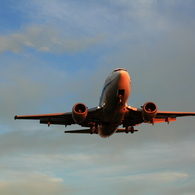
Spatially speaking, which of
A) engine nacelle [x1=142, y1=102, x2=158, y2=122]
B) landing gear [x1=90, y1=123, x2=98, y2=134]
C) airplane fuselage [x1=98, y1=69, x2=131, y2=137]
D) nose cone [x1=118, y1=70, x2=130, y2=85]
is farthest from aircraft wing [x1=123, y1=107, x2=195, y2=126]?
nose cone [x1=118, y1=70, x2=130, y2=85]

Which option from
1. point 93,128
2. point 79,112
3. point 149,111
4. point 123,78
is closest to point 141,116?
point 149,111

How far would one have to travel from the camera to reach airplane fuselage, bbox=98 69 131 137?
27.4m

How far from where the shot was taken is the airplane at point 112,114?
27792 mm

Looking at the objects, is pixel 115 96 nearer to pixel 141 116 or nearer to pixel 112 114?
pixel 112 114

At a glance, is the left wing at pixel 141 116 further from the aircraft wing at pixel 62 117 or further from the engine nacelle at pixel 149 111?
the aircraft wing at pixel 62 117

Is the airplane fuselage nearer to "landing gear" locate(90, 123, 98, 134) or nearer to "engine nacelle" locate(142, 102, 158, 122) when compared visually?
"engine nacelle" locate(142, 102, 158, 122)

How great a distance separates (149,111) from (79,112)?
6151mm

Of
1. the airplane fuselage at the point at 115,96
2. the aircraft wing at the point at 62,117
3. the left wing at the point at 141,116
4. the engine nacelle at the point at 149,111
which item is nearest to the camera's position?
the airplane fuselage at the point at 115,96

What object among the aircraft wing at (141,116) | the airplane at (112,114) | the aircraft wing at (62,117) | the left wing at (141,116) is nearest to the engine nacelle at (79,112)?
the airplane at (112,114)

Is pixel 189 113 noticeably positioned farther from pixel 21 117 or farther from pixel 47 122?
pixel 21 117

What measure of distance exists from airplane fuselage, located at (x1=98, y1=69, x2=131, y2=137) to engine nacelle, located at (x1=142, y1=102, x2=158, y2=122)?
1828 millimetres

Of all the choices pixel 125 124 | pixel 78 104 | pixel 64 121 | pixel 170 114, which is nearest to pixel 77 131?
pixel 64 121

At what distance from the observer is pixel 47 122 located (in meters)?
34.1

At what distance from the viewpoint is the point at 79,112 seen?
29.7 meters
